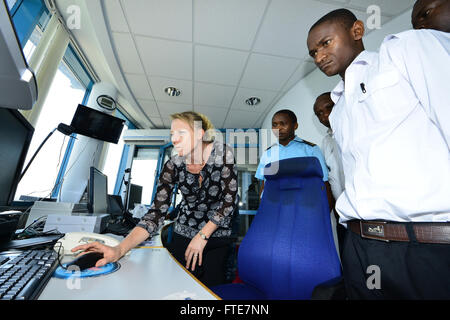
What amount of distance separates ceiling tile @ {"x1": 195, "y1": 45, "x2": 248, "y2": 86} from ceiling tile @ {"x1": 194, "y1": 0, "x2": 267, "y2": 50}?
11 centimetres

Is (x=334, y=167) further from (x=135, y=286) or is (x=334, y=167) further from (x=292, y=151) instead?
(x=135, y=286)

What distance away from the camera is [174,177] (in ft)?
4.17

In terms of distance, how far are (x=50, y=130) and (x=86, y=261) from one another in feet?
9.71

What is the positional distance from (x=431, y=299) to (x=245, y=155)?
4.23m

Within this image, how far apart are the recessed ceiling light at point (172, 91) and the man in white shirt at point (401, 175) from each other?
3.03 m

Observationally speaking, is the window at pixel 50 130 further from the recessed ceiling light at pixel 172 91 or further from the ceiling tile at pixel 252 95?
the ceiling tile at pixel 252 95

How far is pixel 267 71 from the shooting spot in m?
2.79

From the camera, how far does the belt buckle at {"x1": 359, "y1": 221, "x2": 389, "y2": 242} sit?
680mm

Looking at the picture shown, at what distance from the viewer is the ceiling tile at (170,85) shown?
316 cm

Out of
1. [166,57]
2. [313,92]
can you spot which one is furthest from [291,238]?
[166,57]

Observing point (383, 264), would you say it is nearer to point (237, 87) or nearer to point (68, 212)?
point (68, 212)

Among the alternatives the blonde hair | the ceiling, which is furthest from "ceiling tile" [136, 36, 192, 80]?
the blonde hair

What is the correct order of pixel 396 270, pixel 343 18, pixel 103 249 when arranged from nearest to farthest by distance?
1. pixel 396 270
2. pixel 103 249
3. pixel 343 18

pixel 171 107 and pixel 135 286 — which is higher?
pixel 171 107
